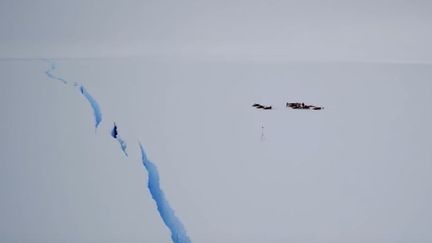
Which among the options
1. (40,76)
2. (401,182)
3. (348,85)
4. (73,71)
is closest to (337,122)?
(348,85)

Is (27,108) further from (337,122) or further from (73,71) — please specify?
(337,122)

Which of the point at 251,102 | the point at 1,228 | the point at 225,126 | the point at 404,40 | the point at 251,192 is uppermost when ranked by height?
the point at 404,40

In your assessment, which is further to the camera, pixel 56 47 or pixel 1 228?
pixel 56 47

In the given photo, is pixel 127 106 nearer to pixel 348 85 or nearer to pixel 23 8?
pixel 23 8

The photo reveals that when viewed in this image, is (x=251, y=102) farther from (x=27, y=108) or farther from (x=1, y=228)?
(x=1, y=228)

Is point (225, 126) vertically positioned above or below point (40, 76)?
below

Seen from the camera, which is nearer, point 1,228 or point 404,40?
point 1,228

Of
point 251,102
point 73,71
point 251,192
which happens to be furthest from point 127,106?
point 251,192

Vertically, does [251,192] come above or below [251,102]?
→ below

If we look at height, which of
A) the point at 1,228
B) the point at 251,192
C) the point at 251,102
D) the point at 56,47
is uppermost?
the point at 56,47
